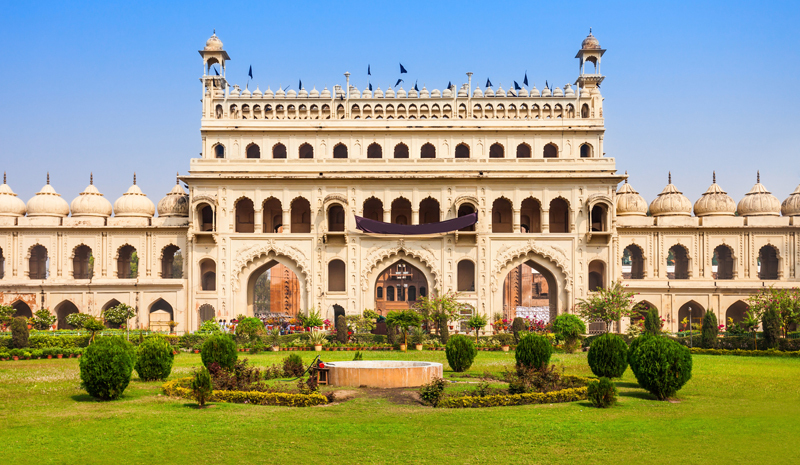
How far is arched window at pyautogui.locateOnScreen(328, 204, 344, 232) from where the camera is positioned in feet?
149

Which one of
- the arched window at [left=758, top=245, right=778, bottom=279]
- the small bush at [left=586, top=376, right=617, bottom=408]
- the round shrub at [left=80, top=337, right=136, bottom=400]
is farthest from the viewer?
the arched window at [left=758, top=245, right=778, bottom=279]

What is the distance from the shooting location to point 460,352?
74.5 ft

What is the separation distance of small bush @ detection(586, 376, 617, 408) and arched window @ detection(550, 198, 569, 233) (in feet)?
97.8

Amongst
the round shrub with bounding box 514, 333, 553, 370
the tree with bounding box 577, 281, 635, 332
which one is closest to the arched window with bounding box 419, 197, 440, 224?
the tree with bounding box 577, 281, 635, 332

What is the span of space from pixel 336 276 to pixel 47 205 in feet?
61.4

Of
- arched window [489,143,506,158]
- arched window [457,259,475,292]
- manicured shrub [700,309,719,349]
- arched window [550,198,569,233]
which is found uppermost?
arched window [489,143,506,158]

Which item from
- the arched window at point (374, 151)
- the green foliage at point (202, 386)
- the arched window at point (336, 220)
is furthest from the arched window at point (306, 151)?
the green foliage at point (202, 386)

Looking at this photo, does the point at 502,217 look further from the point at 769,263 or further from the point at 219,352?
the point at 219,352

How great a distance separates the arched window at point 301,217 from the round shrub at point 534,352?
2815cm

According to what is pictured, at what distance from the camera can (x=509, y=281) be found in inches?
2881

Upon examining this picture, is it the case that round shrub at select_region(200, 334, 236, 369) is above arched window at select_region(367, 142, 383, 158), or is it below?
below

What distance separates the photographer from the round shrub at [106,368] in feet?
53.0

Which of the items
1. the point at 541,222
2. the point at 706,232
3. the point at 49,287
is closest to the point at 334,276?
the point at 541,222

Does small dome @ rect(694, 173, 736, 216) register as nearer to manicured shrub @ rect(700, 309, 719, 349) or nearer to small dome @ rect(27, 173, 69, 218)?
manicured shrub @ rect(700, 309, 719, 349)
